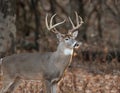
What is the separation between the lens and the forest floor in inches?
516

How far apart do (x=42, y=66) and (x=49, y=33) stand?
1053 centimetres

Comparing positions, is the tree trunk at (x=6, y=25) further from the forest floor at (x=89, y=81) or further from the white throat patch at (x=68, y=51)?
the white throat patch at (x=68, y=51)

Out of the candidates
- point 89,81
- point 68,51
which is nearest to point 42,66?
point 68,51

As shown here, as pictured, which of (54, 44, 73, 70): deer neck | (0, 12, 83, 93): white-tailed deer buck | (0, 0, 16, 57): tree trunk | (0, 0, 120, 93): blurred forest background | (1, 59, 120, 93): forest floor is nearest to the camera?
(0, 12, 83, 93): white-tailed deer buck

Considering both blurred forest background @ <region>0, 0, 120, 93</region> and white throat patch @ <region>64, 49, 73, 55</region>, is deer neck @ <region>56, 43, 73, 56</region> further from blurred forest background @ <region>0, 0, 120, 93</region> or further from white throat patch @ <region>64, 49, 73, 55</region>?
blurred forest background @ <region>0, 0, 120, 93</region>

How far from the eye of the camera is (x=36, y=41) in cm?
2216

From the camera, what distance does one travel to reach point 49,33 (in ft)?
74.1

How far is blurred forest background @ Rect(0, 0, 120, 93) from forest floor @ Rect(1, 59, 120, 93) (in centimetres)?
4

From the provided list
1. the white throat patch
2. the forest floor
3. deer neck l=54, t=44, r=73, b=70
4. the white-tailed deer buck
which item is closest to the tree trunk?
the forest floor

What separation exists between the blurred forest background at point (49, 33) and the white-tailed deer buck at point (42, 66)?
4.28 feet

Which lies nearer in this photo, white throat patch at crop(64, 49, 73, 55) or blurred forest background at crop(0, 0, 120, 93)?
white throat patch at crop(64, 49, 73, 55)

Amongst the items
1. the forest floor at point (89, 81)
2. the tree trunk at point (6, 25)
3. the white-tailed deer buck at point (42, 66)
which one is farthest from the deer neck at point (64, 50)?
the tree trunk at point (6, 25)

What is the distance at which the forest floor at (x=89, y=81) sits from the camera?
516 inches

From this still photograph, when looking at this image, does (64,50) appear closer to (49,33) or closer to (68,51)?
(68,51)
